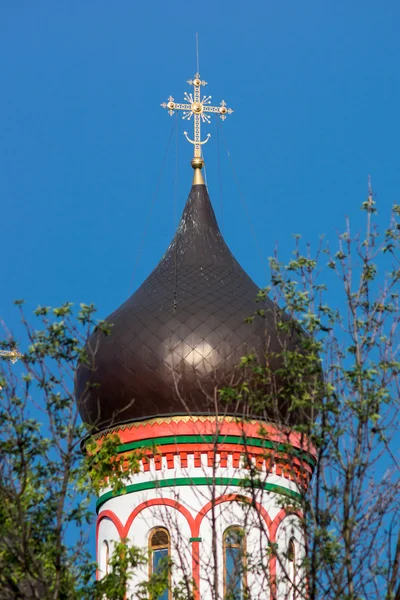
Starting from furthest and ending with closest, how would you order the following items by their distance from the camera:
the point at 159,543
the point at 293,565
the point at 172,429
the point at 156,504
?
the point at 172,429 → the point at 156,504 → the point at 159,543 → the point at 293,565

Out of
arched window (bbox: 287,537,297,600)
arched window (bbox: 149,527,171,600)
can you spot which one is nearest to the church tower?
arched window (bbox: 149,527,171,600)

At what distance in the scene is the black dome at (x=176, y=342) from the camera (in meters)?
20.5

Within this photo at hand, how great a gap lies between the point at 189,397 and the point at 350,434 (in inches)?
249

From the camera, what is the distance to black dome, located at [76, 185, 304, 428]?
2050cm

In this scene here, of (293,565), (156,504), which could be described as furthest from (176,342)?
(293,565)

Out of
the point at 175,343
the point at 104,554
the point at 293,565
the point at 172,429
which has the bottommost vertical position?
the point at 293,565

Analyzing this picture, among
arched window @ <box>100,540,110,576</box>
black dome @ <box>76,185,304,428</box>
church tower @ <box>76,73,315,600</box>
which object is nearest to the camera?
church tower @ <box>76,73,315,600</box>

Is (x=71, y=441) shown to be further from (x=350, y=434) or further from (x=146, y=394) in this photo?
(x=146, y=394)

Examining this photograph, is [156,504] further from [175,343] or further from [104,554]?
[175,343]

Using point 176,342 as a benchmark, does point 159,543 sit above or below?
below

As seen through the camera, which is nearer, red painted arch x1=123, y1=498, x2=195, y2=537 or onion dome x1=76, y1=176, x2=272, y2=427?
red painted arch x1=123, y1=498, x2=195, y2=537

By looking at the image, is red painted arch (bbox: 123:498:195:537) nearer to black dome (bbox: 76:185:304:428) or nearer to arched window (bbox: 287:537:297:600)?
black dome (bbox: 76:185:304:428)

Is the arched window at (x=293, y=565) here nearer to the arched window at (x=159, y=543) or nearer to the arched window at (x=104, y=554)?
the arched window at (x=159, y=543)

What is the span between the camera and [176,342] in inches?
818
